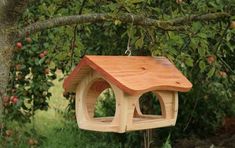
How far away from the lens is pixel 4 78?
2922mm

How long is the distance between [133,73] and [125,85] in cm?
16

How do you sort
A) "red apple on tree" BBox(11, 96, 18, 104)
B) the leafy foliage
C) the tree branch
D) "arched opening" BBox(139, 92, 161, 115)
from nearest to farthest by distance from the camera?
the tree branch → the leafy foliage → "red apple on tree" BBox(11, 96, 18, 104) → "arched opening" BBox(139, 92, 161, 115)

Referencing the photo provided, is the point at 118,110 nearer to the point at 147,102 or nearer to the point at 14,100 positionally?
the point at 14,100

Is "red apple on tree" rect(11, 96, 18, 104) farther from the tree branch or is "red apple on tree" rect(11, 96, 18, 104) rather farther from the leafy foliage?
the tree branch

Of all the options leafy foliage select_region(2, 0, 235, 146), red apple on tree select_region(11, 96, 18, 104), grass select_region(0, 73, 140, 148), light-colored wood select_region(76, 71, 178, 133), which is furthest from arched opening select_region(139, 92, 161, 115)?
light-colored wood select_region(76, 71, 178, 133)

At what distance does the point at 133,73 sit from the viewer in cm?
284

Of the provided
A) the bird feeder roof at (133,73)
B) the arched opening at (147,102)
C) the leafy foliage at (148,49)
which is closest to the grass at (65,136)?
the leafy foliage at (148,49)

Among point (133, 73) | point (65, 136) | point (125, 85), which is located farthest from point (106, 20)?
point (65, 136)

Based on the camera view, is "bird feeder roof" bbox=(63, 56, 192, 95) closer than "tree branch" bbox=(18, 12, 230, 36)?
Yes

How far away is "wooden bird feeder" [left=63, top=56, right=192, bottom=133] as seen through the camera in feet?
9.13

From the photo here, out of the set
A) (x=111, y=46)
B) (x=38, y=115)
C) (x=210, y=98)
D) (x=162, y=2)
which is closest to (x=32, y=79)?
(x=111, y=46)

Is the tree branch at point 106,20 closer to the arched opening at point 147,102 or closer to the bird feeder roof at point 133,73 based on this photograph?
the bird feeder roof at point 133,73

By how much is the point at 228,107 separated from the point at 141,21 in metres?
3.50

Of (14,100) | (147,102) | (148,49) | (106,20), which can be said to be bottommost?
(147,102)
